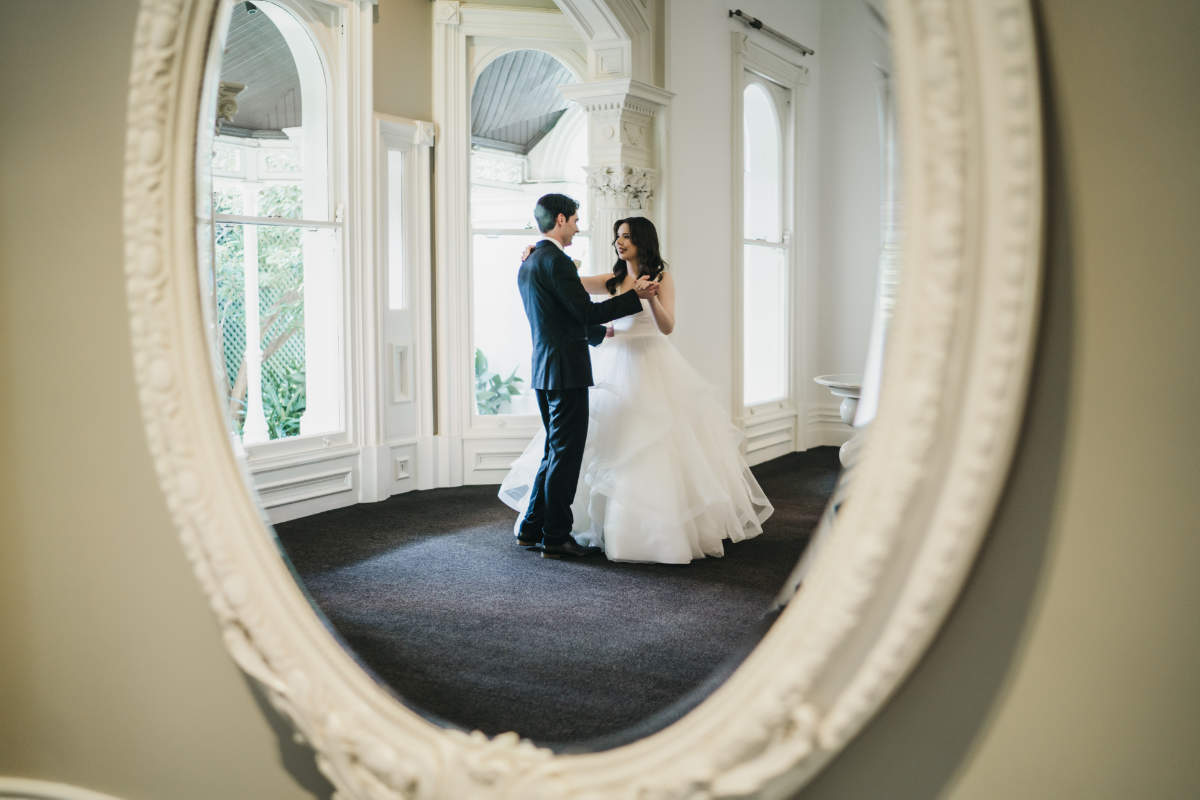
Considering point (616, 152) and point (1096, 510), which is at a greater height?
point (616, 152)

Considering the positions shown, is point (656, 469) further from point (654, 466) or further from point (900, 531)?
point (900, 531)

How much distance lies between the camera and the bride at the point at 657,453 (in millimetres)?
1097

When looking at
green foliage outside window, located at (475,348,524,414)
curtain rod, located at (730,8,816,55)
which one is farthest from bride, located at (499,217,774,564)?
curtain rod, located at (730,8,816,55)

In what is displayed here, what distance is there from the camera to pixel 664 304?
44.8 inches

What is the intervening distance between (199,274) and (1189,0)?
50.7 inches

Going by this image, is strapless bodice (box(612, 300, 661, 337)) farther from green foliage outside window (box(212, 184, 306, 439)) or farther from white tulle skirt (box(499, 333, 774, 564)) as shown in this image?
green foliage outside window (box(212, 184, 306, 439))

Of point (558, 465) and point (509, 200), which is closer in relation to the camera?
point (558, 465)

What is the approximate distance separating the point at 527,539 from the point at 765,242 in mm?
495

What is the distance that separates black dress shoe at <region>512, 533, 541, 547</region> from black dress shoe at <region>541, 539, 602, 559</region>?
0.05ft

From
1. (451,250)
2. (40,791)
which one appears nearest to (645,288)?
(451,250)

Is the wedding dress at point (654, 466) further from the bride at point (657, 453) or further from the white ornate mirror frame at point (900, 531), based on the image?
the white ornate mirror frame at point (900, 531)

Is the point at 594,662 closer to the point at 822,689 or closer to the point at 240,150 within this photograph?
the point at 822,689

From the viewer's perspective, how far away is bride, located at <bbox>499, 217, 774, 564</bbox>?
1.10 m

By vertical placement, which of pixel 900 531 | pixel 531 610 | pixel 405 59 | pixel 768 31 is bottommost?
pixel 531 610
